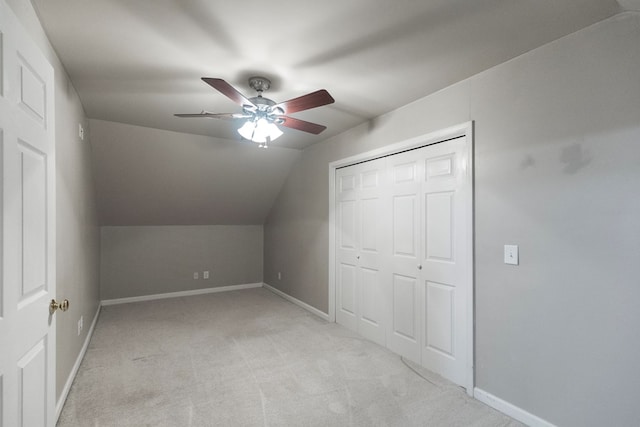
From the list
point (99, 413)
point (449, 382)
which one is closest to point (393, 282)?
point (449, 382)

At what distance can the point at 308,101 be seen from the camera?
2.06 m

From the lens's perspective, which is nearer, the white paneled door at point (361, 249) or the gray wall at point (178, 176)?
the white paneled door at point (361, 249)

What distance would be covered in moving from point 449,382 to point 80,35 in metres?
3.54

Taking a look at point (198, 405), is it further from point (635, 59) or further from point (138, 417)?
point (635, 59)

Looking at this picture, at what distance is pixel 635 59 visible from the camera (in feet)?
5.17

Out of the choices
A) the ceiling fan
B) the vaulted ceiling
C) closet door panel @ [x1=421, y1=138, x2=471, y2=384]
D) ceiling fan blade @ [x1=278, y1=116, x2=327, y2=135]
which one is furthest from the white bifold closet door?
the ceiling fan

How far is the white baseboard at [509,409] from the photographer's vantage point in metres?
1.92

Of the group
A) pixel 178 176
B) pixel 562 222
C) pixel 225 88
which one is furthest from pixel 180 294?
pixel 562 222

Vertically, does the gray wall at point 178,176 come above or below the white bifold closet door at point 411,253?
above

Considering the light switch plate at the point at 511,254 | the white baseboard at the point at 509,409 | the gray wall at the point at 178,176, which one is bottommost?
the white baseboard at the point at 509,409

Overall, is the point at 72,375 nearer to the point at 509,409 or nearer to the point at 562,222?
the point at 509,409

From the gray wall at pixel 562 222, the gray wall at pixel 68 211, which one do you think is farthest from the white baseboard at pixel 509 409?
the gray wall at pixel 68 211

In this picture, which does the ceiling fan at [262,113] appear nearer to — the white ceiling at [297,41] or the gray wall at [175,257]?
the white ceiling at [297,41]

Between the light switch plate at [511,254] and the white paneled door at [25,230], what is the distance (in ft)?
8.51
